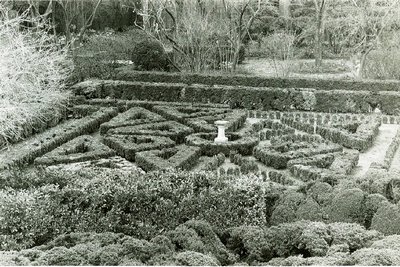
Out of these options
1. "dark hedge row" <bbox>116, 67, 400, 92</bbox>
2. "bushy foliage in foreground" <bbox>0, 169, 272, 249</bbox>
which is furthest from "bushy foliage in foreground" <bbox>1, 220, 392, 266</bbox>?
"dark hedge row" <bbox>116, 67, 400, 92</bbox>

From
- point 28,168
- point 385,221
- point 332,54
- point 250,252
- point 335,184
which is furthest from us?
point 332,54

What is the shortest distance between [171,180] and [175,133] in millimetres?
6164

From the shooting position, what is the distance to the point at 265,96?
905 inches

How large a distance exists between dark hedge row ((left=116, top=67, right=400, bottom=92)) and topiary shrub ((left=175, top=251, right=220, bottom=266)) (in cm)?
1687

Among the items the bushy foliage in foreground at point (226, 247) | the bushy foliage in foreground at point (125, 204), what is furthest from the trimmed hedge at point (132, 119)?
the bushy foliage in foreground at point (226, 247)

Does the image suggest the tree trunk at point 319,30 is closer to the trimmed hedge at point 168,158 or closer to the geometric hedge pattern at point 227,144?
the geometric hedge pattern at point 227,144

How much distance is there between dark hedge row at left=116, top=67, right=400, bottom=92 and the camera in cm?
2358

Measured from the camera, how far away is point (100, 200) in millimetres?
11109

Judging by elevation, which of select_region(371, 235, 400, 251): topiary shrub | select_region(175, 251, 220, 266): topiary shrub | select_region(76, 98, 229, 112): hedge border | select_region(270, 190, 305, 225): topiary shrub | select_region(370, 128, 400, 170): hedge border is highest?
select_region(175, 251, 220, 266): topiary shrub

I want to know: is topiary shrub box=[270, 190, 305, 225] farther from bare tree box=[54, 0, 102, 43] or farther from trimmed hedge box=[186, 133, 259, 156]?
bare tree box=[54, 0, 102, 43]

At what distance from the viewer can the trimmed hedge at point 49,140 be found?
1557 centimetres

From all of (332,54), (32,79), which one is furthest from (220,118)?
(332,54)

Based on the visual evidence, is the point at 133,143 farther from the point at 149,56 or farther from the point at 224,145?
the point at 149,56

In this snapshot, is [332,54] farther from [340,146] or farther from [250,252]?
[250,252]
